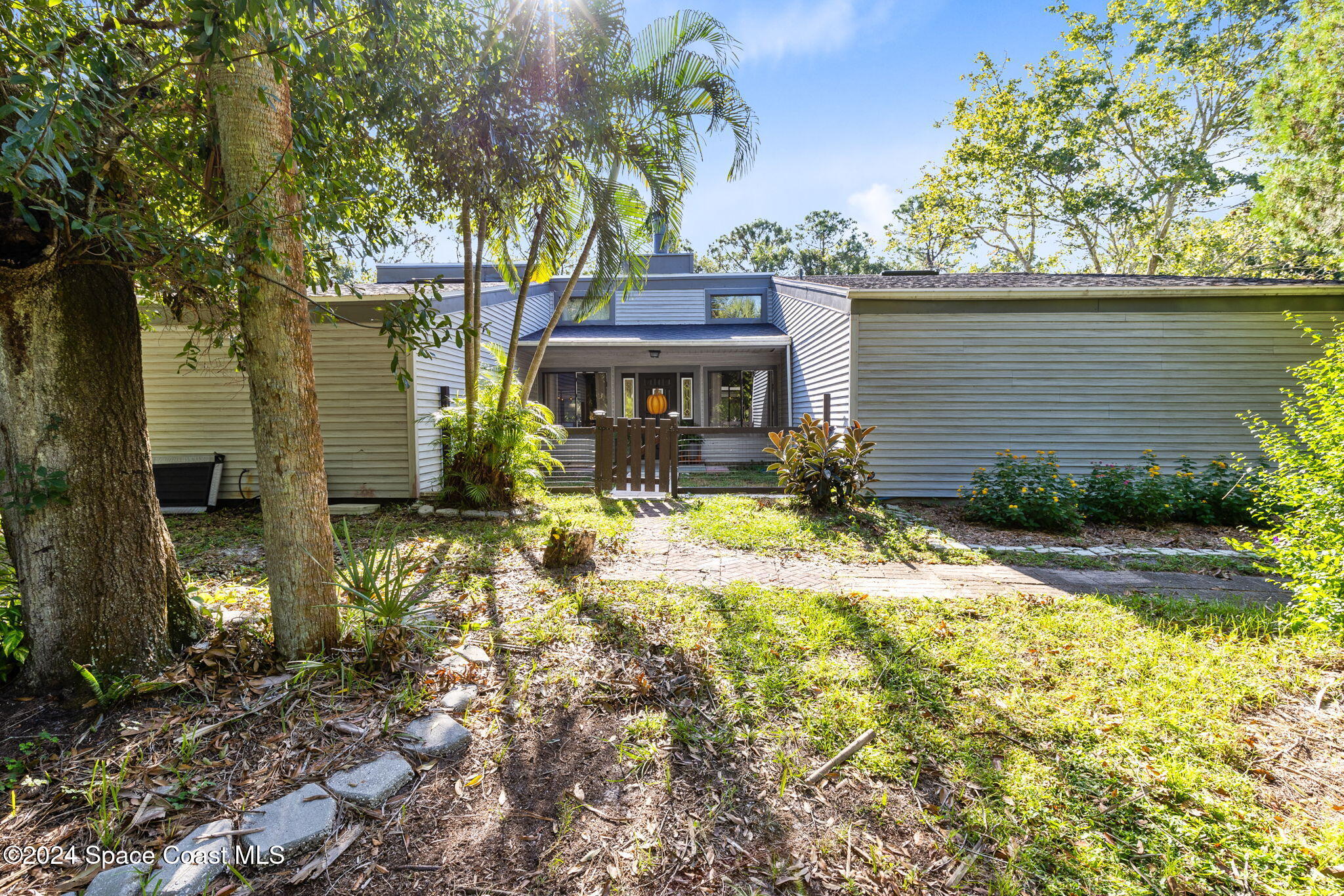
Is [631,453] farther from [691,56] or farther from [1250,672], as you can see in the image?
[1250,672]

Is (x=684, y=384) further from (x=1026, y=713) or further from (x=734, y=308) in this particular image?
(x=1026, y=713)

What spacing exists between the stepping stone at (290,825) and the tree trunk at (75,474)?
3.77ft

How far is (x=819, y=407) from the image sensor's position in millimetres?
10219

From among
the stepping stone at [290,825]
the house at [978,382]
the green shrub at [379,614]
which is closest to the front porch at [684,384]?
the house at [978,382]

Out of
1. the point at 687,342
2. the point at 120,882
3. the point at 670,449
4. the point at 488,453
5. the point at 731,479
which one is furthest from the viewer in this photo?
the point at 687,342

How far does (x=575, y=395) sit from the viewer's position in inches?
611

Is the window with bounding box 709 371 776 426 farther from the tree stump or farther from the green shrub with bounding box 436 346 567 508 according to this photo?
the tree stump

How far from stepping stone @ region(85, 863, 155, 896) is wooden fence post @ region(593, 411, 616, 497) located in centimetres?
662

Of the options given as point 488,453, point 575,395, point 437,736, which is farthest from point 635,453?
point 575,395

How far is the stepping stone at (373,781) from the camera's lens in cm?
196

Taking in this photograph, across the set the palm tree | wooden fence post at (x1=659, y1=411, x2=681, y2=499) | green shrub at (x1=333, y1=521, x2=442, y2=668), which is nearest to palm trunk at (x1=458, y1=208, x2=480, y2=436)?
the palm tree

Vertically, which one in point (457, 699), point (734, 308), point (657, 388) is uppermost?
point (734, 308)

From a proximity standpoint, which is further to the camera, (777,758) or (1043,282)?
(1043,282)

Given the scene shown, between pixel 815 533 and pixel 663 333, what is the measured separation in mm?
9648
